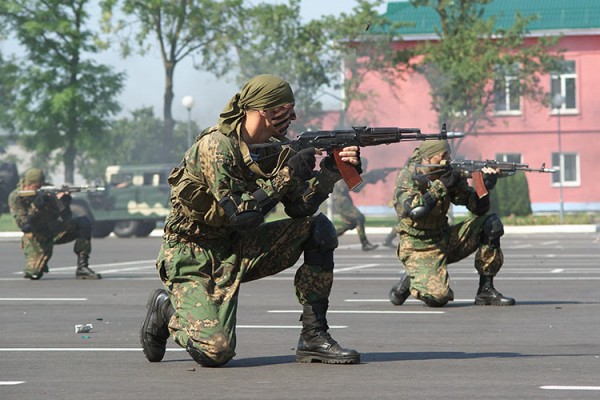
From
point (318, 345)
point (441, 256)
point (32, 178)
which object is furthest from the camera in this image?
point (32, 178)

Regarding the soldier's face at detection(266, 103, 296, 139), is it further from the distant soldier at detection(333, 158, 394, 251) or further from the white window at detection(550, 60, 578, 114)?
the white window at detection(550, 60, 578, 114)

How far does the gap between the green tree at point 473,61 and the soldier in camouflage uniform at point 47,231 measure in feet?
81.8

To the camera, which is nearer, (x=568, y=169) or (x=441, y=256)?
(x=441, y=256)

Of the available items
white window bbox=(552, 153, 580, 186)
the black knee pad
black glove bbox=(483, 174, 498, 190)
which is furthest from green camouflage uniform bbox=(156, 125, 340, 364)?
white window bbox=(552, 153, 580, 186)

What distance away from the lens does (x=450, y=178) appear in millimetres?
13508

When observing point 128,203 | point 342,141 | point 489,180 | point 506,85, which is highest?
point 506,85

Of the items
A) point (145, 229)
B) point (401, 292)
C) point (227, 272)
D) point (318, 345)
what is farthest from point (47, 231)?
point (145, 229)

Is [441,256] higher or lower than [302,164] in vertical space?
lower

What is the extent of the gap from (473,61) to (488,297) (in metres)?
29.9

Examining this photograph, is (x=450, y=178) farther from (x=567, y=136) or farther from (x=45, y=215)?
(x=567, y=136)

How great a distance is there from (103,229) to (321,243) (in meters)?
30.4

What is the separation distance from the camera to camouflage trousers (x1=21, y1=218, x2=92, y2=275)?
1919 centimetres

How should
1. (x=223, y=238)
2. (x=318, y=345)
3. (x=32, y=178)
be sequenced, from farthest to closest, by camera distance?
1. (x=32, y=178)
2. (x=223, y=238)
3. (x=318, y=345)

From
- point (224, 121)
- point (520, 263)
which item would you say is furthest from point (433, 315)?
point (520, 263)
